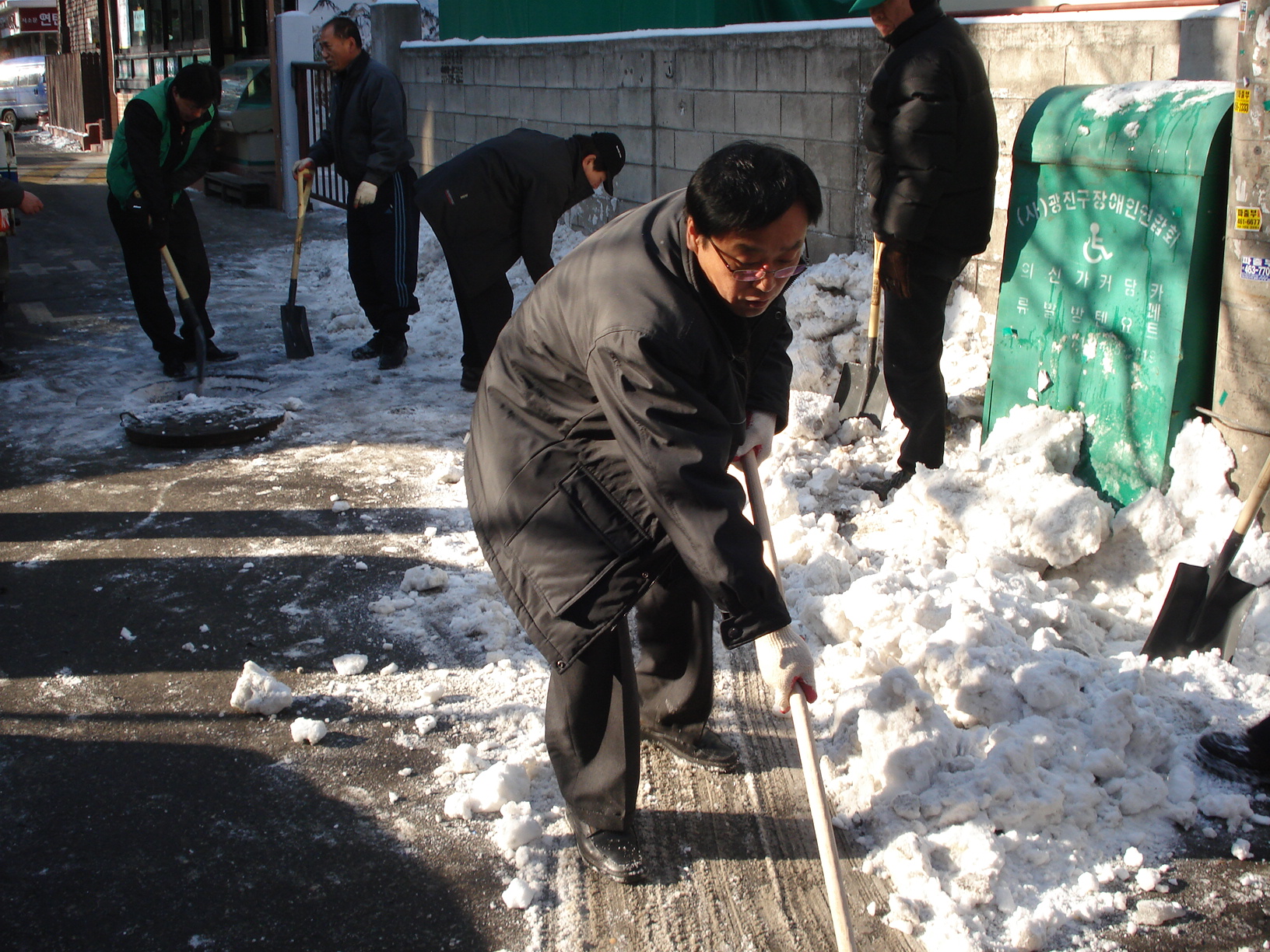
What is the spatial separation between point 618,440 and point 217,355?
587 cm

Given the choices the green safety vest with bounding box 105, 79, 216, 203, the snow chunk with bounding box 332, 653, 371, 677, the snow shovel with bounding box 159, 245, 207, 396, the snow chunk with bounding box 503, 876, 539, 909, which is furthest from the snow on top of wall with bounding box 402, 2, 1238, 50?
the snow chunk with bounding box 503, 876, 539, 909

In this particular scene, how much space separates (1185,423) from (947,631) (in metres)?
1.52

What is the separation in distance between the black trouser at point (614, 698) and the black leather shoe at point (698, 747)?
198 mm

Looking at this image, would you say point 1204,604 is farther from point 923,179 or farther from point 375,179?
point 375,179

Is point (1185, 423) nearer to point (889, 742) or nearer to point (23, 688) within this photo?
point (889, 742)

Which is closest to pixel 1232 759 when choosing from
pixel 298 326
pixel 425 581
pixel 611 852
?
pixel 611 852

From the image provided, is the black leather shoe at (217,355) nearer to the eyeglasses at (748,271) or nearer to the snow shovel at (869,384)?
the snow shovel at (869,384)

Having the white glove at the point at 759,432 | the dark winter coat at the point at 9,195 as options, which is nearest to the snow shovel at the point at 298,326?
the dark winter coat at the point at 9,195

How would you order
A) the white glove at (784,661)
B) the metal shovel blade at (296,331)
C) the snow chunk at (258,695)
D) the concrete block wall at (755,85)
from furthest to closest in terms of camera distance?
the metal shovel blade at (296,331) < the concrete block wall at (755,85) < the snow chunk at (258,695) < the white glove at (784,661)

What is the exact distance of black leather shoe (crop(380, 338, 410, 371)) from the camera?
282 inches

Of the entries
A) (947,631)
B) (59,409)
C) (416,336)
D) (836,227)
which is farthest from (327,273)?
(947,631)

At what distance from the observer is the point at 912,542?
4219 mm

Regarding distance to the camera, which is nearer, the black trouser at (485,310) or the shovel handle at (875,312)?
the shovel handle at (875,312)

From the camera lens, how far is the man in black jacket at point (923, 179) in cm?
434
